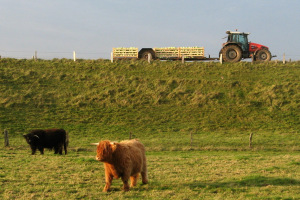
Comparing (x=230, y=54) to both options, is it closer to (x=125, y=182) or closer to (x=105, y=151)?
(x=125, y=182)

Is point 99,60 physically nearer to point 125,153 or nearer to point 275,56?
point 275,56

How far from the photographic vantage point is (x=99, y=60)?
1710 inches

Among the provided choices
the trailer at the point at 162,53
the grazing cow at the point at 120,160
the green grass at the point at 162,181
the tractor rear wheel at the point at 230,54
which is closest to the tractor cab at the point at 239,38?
the tractor rear wheel at the point at 230,54

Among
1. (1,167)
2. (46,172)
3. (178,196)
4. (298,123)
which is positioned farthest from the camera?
(298,123)

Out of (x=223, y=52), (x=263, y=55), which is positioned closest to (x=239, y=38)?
(x=223, y=52)

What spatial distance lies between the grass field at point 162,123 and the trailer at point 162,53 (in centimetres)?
146

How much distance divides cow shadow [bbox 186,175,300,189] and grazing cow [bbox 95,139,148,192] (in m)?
1.74

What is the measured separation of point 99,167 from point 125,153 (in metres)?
3.85

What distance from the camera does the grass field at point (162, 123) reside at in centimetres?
954

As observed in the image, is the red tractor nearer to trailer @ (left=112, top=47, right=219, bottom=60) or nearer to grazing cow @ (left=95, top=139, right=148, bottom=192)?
trailer @ (left=112, top=47, right=219, bottom=60)

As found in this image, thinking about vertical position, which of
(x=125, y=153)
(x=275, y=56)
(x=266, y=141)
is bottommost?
(x=266, y=141)

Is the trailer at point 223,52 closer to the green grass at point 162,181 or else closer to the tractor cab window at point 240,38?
the tractor cab window at point 240,38

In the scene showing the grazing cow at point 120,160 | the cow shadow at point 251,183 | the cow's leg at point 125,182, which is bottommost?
the cow shadow at point 251,183

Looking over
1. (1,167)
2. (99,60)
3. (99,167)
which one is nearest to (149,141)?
(99,167)
